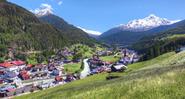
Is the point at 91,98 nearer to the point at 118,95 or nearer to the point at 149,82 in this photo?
the point at 118,95

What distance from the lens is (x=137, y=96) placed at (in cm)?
2388

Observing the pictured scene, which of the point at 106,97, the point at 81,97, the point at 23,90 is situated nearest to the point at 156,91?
the point at 106,97

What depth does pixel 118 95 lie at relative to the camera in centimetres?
2548

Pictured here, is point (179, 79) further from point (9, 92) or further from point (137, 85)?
point (9, 92)

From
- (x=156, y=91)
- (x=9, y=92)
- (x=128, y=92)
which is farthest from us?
(x=9, y=92)

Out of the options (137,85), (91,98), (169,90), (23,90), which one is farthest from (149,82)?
(23,90)

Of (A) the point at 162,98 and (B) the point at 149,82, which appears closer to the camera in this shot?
(A) the point at 162,98

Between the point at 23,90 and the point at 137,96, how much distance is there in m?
150

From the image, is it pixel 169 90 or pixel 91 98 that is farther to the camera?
pixel 91 98

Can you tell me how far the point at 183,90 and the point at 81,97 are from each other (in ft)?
30.9

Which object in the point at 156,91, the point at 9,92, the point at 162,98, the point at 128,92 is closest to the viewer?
the point at 162,98

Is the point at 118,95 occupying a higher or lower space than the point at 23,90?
higher

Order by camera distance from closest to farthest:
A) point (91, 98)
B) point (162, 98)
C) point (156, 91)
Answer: point (162, 98) < point (156, 91) < point (91, 98)

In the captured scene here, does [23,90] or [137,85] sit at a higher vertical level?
[137,85]
